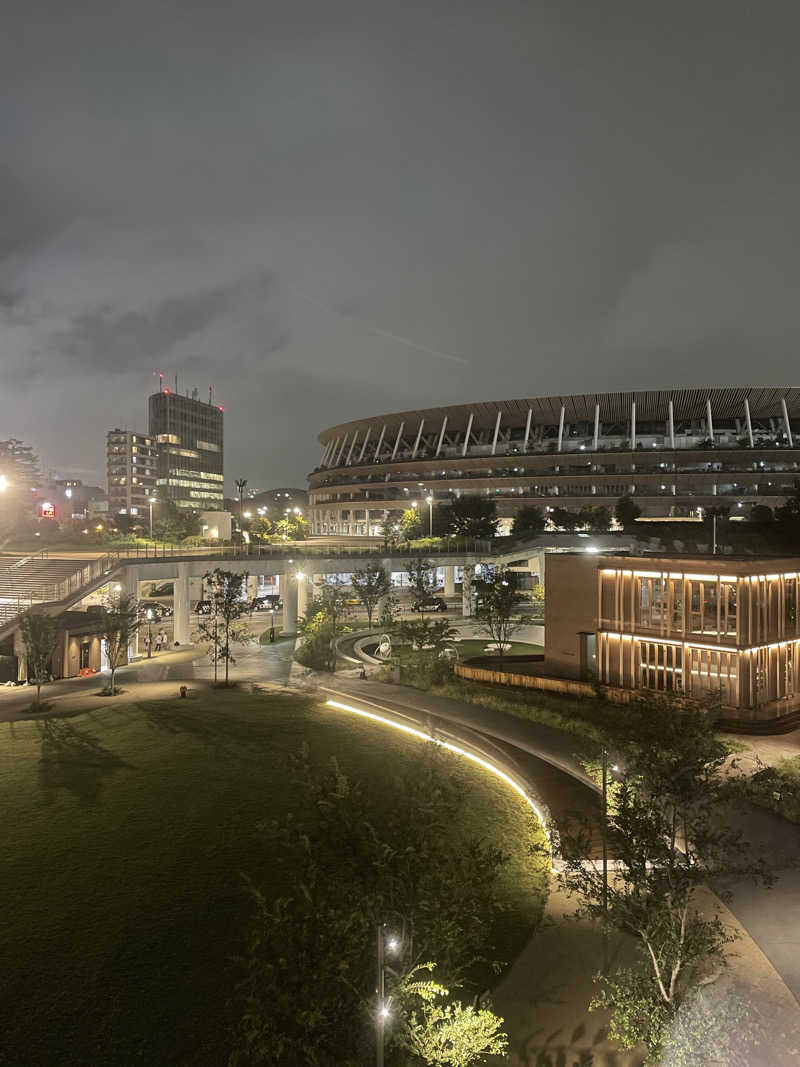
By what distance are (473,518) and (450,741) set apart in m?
54.7

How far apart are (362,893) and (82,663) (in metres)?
30.3

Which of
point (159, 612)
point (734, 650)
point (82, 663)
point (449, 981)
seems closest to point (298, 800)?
point (449, 981)

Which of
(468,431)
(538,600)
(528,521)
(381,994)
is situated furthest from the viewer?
(468,431)

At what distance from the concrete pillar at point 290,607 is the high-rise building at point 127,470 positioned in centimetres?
14709

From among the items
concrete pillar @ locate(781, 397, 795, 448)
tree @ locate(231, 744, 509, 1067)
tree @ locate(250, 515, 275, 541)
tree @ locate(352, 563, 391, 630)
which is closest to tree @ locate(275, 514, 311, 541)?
tree @ locate(250, 515, 275, 541)

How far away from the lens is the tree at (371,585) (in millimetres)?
47438

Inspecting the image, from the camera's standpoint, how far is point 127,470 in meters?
182

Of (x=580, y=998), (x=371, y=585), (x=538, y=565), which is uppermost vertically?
(x=538, y=565)

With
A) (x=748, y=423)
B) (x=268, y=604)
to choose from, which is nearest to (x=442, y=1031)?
(x=268, y=604)

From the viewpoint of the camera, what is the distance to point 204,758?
68.7 ft

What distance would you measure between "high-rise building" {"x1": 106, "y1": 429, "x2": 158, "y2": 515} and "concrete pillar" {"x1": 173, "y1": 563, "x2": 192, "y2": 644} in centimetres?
14975

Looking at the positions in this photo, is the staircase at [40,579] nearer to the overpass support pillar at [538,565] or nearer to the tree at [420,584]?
the tree at [420,584]

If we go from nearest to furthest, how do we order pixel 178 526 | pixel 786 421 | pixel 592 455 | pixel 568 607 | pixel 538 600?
pixel 568 607 → pixel 538 600 → pixel 178 526 → pixel 786 421 → pixel 592 455

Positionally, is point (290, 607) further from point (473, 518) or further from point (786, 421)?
point (786, 421)
